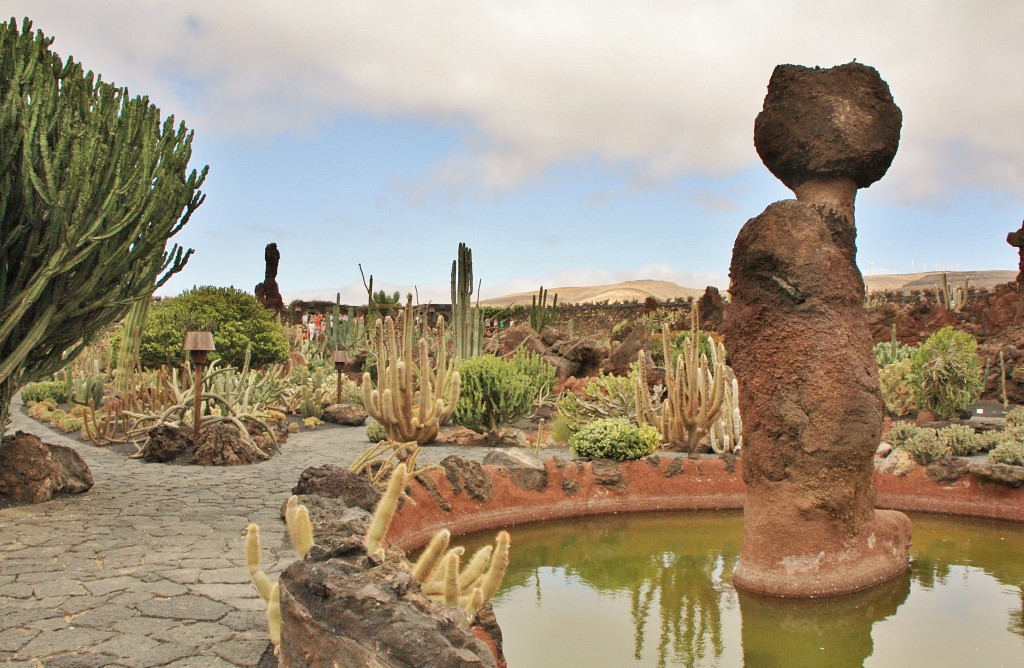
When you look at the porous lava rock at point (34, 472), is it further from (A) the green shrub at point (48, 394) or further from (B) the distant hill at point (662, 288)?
(B) the distant hill at point (662, 288)

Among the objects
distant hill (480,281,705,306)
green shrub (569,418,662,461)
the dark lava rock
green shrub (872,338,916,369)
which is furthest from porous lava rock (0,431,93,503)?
distant hill (480,281,705,306)

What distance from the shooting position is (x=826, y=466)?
542 centimetres

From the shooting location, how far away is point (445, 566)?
Answer: 127 inches

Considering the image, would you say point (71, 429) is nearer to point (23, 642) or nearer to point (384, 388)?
point (384, 388)

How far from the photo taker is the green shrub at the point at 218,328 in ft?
54.6

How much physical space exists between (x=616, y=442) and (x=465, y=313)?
7.07 m

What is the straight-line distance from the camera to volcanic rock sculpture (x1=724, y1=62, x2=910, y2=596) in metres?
5.43

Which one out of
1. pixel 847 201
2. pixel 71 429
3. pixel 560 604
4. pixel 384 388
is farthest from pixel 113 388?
pixel 847 201

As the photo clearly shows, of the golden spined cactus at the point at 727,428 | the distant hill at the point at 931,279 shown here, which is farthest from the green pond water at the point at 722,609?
the distant hill at the point at 931,279

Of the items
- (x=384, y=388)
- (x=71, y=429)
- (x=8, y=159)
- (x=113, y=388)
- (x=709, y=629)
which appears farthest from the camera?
(x=113, y=388)

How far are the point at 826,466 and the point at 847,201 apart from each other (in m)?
1.84

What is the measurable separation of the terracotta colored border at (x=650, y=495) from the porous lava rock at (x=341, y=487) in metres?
0.67

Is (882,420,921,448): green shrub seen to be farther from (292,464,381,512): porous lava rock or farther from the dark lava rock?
(292,464,381,512): porous lava rock

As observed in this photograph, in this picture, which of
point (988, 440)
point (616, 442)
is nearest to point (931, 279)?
point (988, 440)
